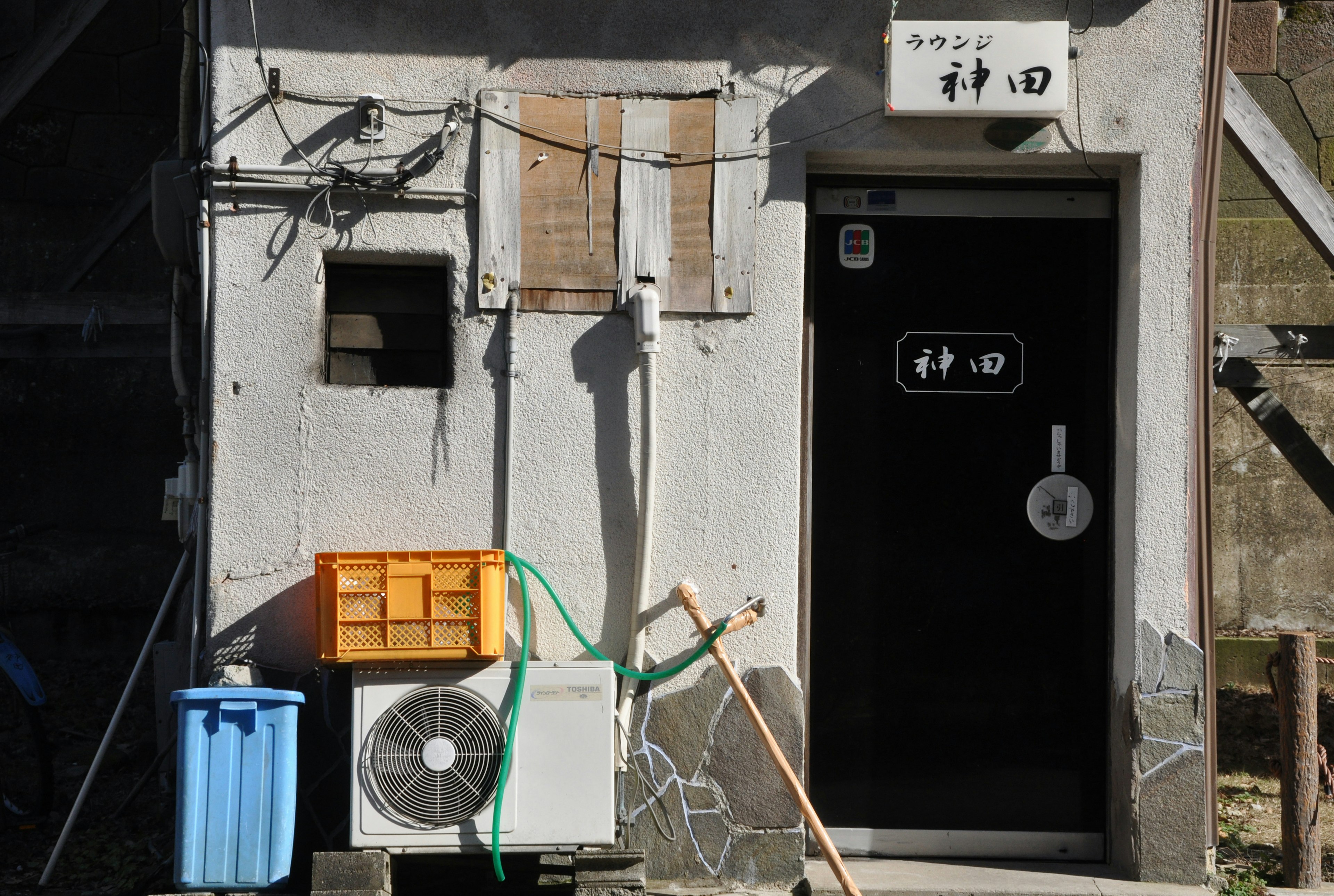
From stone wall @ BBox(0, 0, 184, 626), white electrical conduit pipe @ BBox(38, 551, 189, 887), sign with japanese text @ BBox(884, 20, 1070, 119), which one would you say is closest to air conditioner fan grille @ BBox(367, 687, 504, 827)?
white electrical conduit pipe @ BBox(38, 551, 189, 887)

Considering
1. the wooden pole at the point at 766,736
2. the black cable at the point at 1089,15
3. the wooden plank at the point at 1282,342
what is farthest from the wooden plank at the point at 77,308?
the wooden plank at the point at 1282,342

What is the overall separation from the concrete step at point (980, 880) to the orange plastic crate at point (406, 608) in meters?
1.66

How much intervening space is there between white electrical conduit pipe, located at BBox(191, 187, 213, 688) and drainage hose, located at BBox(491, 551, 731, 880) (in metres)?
1.25

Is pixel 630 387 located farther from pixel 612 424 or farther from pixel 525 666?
pixel 525 666

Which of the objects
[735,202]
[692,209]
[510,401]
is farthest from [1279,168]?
[510,401]

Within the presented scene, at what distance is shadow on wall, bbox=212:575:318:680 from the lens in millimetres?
4008

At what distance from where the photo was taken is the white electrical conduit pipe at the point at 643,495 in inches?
155

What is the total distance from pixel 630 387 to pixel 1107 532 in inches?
82.2

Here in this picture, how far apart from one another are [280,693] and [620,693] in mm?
1230

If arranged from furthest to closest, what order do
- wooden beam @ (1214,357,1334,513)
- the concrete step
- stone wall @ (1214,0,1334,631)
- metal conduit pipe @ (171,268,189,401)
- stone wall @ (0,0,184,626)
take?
stone wall @ (1214,0,1334,631) → stone wall @ (0,0,184,626) → wooden beam @ (1214,357,1334,513) → metal conduit pipe @ (171,268,189,401) → the concrete step

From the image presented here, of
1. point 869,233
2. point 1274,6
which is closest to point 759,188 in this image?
point 869,233

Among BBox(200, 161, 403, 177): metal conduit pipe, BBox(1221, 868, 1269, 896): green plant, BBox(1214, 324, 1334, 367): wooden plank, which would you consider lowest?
BBox(1221, 868, 1269, 896): green plant

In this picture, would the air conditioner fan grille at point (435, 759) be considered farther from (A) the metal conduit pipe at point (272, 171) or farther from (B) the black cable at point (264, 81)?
(B) the black cable at point (264, 81)

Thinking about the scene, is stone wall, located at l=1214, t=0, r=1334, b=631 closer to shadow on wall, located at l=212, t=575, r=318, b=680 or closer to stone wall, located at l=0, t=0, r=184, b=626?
shadow on wall, located at l=212, t=575, r=318, b=680
